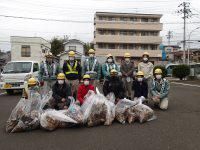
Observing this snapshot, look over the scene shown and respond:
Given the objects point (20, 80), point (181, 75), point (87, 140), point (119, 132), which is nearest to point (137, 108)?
point (119, 132)

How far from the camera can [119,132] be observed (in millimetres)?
8008

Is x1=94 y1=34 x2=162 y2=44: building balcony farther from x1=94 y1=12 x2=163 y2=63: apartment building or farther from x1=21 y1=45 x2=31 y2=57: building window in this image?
x1=21 y1=45 x2=31 y2=57: building window

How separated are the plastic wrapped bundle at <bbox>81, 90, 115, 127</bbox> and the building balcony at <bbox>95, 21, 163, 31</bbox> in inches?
2375

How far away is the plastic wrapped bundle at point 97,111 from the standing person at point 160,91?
2.72 m

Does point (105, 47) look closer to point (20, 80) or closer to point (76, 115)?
point (20, 80)

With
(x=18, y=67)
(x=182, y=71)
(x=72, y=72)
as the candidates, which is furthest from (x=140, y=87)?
(x=182, y=71)

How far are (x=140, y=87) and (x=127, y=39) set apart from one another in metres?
58.3

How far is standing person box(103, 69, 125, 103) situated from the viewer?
10.6 metres

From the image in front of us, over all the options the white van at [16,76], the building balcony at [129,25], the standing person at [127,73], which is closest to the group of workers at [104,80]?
the standing person at [127,73]

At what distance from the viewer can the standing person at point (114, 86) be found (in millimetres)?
10555

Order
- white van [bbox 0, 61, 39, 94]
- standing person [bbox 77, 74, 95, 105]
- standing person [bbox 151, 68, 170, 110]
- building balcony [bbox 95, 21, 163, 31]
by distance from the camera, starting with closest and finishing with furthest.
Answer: standing person [bbox 77, 74, 95, 105], standing person [bbox 151, 68, 170, 110], white van [bbox 0, 61, 39, 94], building balcony [bbox 95, 21, 163, 31]

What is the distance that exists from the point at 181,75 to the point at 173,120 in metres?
32.7

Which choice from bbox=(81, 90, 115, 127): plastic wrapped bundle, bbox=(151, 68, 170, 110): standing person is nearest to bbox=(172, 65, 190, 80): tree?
bbox=(151, 68, 170, 110): standing person

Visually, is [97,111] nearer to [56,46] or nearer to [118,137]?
[118,137]
